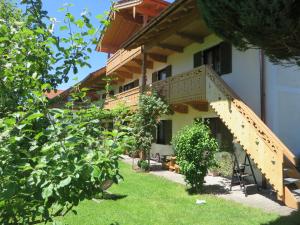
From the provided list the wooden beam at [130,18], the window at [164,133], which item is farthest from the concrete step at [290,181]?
the wooden beam at [130,18]

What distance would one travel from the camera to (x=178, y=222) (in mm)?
7965

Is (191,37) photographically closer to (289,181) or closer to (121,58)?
(289,181)

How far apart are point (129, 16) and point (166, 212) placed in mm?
15987

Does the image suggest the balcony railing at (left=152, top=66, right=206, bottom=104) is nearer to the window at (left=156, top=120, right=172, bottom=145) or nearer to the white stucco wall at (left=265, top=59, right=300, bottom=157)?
the white stucco wall at (left=265, top=59, right=300, bottom=157)

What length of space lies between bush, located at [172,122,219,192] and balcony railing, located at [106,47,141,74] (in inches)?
375

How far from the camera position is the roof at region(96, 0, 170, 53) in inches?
773

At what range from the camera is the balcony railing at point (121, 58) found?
20472 mm

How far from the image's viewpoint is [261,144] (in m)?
9.41

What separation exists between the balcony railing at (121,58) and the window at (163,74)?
5.77 feet

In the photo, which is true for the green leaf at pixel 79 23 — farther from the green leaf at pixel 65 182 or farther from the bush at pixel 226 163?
the bush at pixel 226 163

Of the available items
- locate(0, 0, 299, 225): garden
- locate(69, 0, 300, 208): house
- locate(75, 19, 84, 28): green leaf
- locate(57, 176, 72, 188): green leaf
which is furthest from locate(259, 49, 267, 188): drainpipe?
locate(57, 176, 72, 188): green leaf

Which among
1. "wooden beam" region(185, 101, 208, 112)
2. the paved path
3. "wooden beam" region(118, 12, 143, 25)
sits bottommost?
the paved path

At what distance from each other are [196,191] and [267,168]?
2771 mm

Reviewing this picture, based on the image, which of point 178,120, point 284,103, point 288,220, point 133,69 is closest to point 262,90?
point 284,103
